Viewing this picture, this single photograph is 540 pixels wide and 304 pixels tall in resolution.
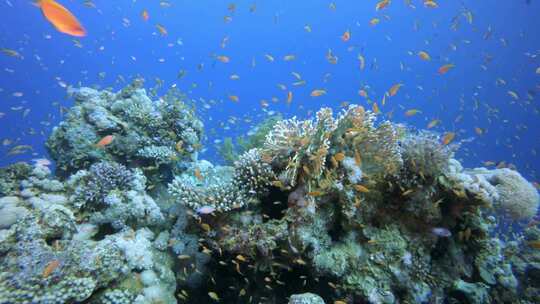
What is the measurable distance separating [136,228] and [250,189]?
89.1 inches

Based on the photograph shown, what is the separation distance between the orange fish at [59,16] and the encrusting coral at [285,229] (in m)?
3.01

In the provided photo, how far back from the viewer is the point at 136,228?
18.8ft

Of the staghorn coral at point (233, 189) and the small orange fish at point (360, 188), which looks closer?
the small orange fish at point (360, 188)

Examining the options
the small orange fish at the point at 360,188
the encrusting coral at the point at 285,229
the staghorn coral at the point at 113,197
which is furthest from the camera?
the staghorn coral at the point at 113,197

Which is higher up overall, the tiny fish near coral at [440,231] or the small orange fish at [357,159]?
the small orange fish at [357,159]

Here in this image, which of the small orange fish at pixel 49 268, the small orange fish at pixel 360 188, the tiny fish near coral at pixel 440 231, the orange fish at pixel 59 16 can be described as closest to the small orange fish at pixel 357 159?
the small orange fish at pixel 360 188

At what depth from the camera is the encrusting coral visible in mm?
4625

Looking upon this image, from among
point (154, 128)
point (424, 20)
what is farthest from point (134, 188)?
point (424, 20)

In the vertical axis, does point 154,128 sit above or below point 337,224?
above

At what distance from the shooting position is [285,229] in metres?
4.77

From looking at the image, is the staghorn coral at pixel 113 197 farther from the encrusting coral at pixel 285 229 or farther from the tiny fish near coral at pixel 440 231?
the tiny fish near coral at pixel 440 231

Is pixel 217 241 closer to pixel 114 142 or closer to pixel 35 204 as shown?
pixel 35 204

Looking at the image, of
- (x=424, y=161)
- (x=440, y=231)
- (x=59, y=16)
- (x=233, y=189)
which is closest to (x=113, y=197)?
(x=233, y=189)

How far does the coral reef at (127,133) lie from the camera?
24.2 feet
